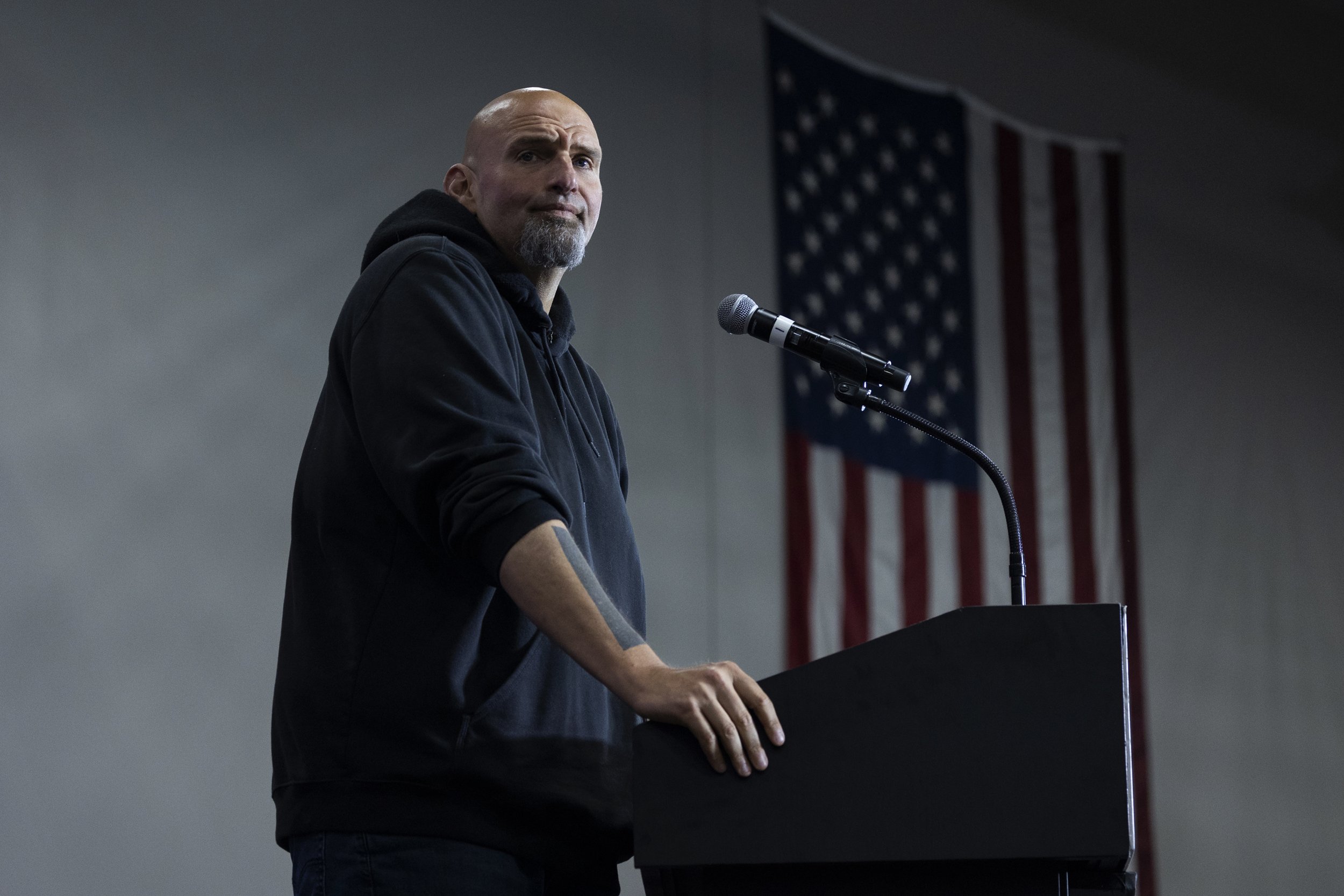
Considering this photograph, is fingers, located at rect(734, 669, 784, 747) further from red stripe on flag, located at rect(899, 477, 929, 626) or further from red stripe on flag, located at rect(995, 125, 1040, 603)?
red stripe on flag, located at rect(995, 125, 1040, 603)

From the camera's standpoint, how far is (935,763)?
111cm

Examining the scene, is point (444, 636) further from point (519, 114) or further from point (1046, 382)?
point (1046, 382)

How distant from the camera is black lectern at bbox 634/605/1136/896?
109 cm

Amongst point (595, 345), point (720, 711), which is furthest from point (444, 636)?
point (595, 345)

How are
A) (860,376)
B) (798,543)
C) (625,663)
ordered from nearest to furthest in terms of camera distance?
(625,663) < (860,376) < (798,543)

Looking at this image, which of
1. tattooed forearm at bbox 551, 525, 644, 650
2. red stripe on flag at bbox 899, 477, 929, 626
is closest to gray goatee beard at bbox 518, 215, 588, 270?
tattooed forearm at bbox 551, 525, 644, 650

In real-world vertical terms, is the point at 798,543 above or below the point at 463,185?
below

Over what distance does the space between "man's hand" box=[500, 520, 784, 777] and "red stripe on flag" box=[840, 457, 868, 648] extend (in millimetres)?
3459

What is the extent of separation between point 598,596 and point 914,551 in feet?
12.1

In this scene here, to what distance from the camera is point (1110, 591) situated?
16.8ft

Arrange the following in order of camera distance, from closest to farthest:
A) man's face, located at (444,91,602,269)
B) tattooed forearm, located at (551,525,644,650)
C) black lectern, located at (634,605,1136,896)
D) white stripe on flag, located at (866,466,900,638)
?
1. black lectern, located at (634,605,1136,896)
2. tattooed forearm, located at (551,525,644,650)
3. man's face, located at (444,91,602,269)
4. white stripe on flag, located at (866,466,900,638)

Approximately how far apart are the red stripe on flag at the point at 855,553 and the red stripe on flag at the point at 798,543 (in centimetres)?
14

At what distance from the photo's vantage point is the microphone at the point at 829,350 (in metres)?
1.54

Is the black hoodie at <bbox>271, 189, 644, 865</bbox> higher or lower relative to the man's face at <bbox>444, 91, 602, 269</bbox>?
lower
